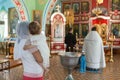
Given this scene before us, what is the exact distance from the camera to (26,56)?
2.68 m

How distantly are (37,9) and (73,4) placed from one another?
313 centimetres

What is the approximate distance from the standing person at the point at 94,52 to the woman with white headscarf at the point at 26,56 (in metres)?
4.94

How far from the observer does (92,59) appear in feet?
24.7

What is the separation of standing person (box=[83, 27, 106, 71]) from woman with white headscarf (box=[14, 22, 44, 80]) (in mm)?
4942

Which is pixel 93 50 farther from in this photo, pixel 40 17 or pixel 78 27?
pixel 78 27

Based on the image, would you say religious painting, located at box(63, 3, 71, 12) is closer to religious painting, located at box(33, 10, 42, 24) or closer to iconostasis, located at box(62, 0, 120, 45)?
iconostasis, located at box(62, 0, 120, 45)

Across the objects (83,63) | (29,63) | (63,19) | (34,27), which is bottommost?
(83,63)

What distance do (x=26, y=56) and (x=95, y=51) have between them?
16.6ft

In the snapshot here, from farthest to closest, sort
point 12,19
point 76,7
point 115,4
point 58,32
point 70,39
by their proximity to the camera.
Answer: point 12,19
point 76,7
point 115,4
point 58,32
point 70,39

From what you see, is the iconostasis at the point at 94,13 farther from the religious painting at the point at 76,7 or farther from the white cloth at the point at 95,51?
the white cloth at the point at 95,51

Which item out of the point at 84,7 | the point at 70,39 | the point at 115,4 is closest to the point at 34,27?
the point at 70,39

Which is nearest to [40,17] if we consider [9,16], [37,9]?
[37,9]

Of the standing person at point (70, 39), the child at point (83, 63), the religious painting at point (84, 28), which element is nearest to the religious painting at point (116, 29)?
the religious painting at point (84, 28)

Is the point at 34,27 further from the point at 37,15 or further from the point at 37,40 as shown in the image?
the point at 37,15
